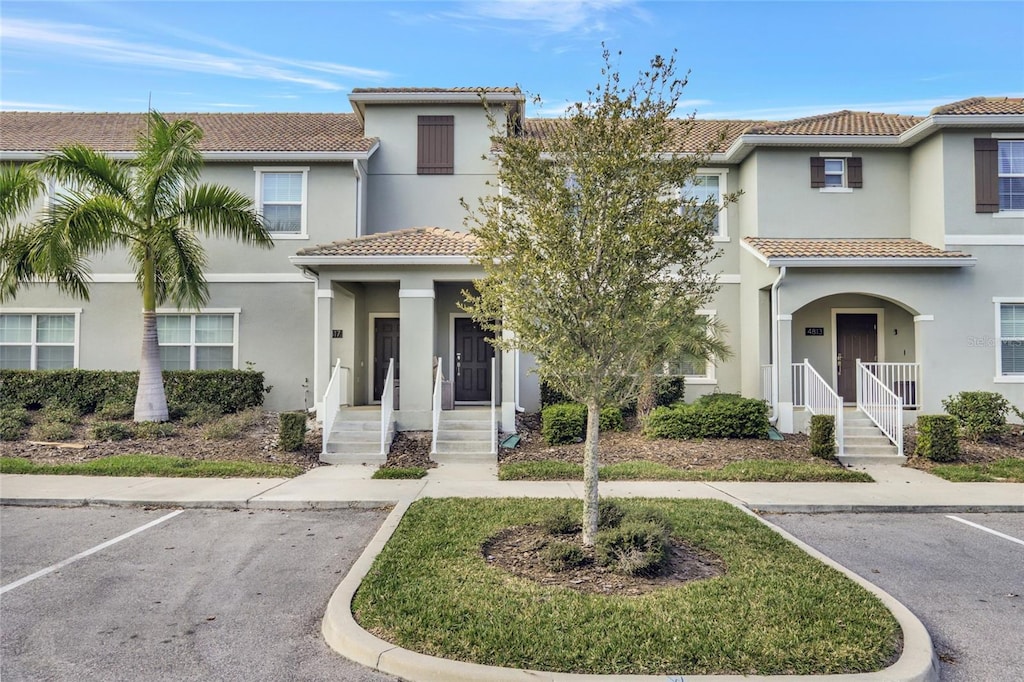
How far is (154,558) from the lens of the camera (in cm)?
628

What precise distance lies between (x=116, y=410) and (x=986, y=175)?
19903mm

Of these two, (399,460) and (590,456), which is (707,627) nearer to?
(590,456)

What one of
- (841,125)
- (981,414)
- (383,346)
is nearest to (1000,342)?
(981,414)

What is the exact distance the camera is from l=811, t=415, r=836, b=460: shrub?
38.5ft

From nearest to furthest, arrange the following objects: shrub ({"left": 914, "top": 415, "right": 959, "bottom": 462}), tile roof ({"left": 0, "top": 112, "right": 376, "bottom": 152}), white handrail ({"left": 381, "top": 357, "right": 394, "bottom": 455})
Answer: shrub ({"left": 914, "top": 415, "right": 959, "bottom": 462}) < white handrail ({"left": 381, "top": 357, "right": 394, "bottom": 455}) < tile roof ({"left": 0, "top": 112, "right": 376, "bottom": 152})

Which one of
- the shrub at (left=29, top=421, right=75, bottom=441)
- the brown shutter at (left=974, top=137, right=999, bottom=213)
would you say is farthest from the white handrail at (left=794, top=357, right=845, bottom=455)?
the shrub at (left=29, top=421, right=75, bottom=441)

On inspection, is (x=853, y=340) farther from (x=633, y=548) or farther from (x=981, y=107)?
(x=633, y=548)

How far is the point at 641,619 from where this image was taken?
14.6 feet

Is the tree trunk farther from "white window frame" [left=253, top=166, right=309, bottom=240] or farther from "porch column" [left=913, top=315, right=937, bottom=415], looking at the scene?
"white window frame" [left=253, top=166, right=309, bottom=240]

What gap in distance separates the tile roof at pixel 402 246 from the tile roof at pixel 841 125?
7554mm

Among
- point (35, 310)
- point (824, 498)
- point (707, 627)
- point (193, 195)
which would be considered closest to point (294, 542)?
point (707, 627)

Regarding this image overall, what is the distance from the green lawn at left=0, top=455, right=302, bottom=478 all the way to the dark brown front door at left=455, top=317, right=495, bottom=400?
581 centimetres

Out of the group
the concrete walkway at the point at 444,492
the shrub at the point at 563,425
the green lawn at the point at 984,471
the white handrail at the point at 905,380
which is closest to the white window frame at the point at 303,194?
the concrete walkway at the point at 444,492

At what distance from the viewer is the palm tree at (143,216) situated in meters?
12.2
